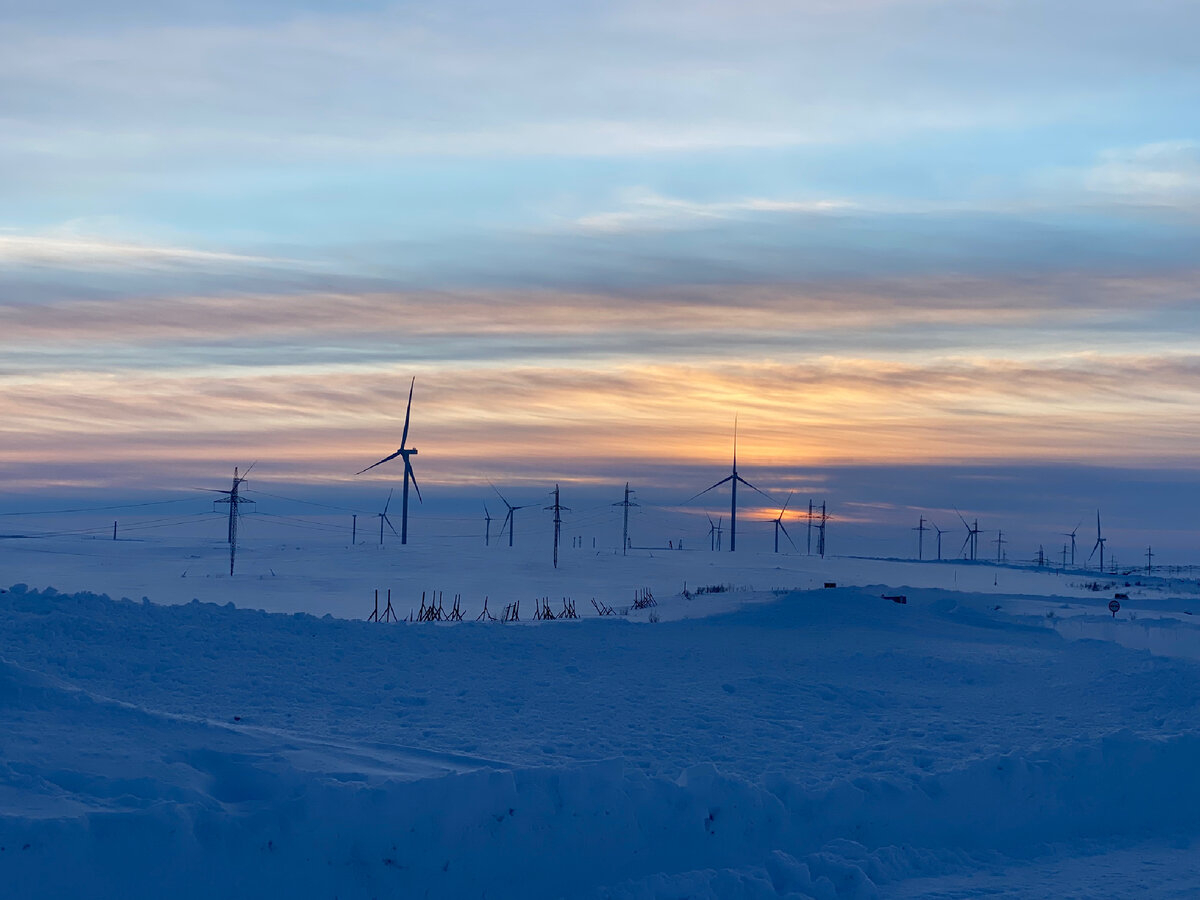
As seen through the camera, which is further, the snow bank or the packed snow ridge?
the packed snow ridge

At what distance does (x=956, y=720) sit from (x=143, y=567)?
78462mm

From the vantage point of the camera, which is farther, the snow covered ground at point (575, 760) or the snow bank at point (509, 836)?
the snow covered ground at point (575, 760)

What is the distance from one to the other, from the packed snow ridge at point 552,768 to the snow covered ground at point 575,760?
0.12ft

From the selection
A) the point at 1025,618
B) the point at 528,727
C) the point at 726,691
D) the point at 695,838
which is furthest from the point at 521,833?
the point at 1025,618

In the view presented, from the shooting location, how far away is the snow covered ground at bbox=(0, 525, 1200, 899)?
32.4 ft

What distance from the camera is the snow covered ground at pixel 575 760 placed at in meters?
9.88

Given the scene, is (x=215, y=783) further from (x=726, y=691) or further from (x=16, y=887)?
(x=726, y=691)

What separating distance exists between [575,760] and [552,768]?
2.62 metres

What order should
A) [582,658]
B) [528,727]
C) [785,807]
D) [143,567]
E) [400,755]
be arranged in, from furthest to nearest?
1. [143,567]
2. [582,658]
3. [528,727]
4. [400,755]
5. [785,807]

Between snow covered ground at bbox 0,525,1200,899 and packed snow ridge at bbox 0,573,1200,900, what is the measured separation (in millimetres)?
36

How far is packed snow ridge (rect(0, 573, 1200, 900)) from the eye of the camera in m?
9.82

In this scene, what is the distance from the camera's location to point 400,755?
13.3 meters

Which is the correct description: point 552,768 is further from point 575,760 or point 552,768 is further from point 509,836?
point 575,760

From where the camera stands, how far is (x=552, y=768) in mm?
11227
